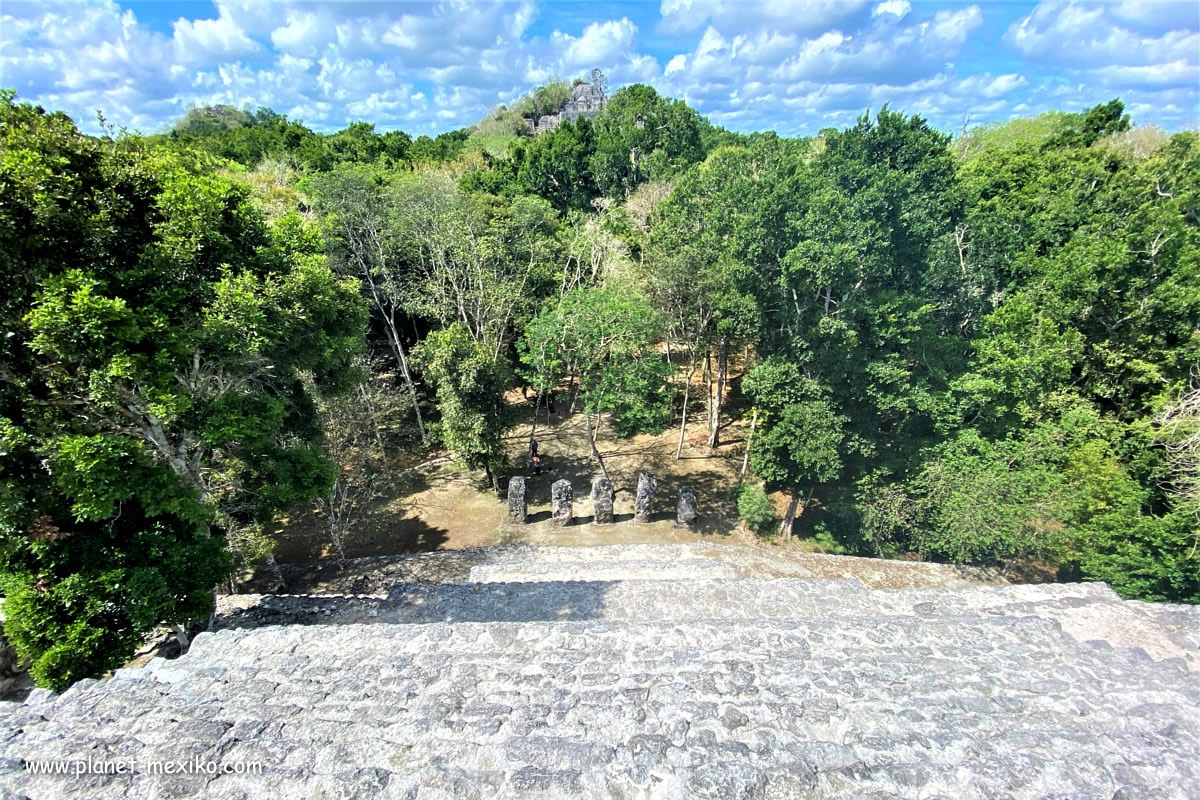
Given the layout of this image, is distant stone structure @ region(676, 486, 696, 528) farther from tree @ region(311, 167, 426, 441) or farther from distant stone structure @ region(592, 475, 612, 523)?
tree @ region(311, 167, 426, 441)

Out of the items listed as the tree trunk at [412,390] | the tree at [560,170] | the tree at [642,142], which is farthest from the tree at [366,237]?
the tree at [642,142]

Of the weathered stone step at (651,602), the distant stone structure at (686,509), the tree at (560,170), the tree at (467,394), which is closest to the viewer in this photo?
the weathered stone step at (651,602)

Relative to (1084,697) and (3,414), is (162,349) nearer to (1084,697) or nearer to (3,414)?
(3,414)

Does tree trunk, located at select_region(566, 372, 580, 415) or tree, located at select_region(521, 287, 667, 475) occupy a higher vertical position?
tree, located at select_region(521, 287, 667, 475)

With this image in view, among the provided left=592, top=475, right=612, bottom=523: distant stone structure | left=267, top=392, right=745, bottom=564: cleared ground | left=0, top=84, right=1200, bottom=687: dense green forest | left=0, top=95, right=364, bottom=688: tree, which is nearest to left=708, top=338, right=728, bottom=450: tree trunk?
left=0, top=84, right=1200, bottom=687: dense green forest

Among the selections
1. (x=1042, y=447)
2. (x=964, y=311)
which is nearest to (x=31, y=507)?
(x=1042, y=447)

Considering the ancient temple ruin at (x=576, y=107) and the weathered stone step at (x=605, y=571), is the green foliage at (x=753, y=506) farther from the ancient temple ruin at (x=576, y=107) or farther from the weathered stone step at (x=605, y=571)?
the ancient temple ruin at (x=576, y=107)
